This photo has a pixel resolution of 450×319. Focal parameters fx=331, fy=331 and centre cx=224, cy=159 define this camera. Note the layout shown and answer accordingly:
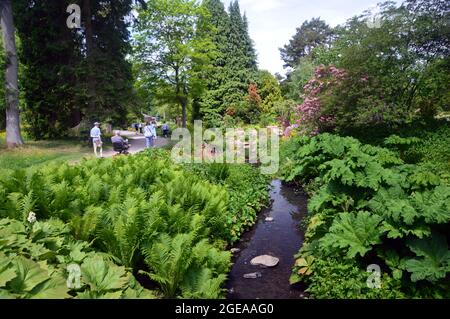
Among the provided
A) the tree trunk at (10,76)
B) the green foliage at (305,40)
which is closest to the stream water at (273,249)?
the tree trunk at (10,76)

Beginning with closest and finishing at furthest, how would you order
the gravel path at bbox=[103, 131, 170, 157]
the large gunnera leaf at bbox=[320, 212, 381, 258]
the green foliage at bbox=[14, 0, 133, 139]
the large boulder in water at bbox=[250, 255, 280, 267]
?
1. the large gunnera leaf at bbox=[320, 212, 381, 258]
2. the large boulder in water at bbox=[250, 255, 280, 267]
3. the gravel path at bbox=[103, 131, 170, 157]
4. the green foliage at bbox=[14, 0, 133, 139]

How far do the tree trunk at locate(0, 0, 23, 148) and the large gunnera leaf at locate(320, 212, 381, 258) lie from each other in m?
16.4

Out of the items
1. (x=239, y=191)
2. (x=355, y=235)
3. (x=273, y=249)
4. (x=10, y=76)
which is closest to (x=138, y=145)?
(x=10, y=76)

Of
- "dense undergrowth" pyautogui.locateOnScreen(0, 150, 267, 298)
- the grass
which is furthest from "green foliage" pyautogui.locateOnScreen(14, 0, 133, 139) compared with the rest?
"dense undergrowth" pyautogui.locateOnScreen(0, 150, 267, 298)

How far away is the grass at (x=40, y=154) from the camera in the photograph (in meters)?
13.4

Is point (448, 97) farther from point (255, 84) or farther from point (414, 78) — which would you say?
point (255, 84)

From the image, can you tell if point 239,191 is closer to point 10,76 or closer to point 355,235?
point 355,235

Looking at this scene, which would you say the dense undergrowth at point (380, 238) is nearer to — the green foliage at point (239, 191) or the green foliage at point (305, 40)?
the green foliage at point (239, 191)

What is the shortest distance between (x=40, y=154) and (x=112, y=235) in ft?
38.7

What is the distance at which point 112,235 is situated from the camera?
5758mm

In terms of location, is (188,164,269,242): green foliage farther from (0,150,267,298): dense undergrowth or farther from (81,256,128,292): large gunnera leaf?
(81,256,128,292): large gunnera leaf

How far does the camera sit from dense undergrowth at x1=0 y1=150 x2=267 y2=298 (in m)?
4.27

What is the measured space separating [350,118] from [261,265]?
9021 millimetres
